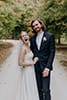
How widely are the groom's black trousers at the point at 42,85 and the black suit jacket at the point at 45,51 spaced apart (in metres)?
0.16

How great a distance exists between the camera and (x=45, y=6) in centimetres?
4203

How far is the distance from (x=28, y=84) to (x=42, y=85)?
1.09ft

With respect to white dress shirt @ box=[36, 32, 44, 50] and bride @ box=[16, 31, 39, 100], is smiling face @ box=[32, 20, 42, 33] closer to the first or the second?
white dress shirt @ box=[36, 32, 44, 50]

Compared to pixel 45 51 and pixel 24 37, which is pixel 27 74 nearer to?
pixel 45 51

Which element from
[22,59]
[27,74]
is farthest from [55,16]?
[22,59]

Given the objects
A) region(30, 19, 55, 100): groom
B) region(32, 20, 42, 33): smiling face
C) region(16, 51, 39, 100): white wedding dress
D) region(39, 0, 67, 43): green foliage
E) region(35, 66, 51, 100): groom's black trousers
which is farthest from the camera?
region(39, 0, 67, 43): green foliage

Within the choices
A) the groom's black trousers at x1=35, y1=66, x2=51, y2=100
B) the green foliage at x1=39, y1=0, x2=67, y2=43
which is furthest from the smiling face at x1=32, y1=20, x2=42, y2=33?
the green foliage at x1=39, y1=0, x2=67, y2=43

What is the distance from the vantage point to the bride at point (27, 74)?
6898 mm

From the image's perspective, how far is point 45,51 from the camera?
22.3 feet

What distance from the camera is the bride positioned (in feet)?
22.6

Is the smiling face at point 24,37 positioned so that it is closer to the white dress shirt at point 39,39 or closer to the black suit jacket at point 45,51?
the black suit jacket at point 45,51

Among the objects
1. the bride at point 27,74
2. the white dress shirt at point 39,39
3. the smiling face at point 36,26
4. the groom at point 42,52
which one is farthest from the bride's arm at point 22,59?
the smiling face at point 36,26

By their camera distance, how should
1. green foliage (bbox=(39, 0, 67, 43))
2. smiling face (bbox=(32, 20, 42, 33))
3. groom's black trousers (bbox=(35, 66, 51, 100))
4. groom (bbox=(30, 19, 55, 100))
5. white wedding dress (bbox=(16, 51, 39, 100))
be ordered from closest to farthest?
smiling face (bbox=(32, 20, 42, 33)) → groom (bbox=(30, 19, 55, 100)) → groom's black trousers (bbox=(35, 66, 51, 100)) → white wedding dress (bbox=(16, 51, 39, 100)) → green foliage (bbox=(39, 0, 67, 43))

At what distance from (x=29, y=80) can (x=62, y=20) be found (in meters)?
30.2
